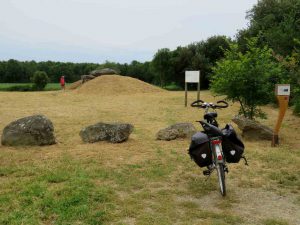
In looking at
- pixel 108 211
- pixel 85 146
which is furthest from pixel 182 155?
pixel 108 211

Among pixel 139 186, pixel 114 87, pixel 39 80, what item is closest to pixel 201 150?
pixel 139 186

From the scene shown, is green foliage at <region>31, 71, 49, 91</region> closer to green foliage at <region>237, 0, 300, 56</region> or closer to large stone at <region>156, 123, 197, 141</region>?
green foliage at <region>237, 0, 300, 56</region>

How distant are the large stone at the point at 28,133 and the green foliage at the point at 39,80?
32.8m

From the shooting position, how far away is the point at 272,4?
1155 inches

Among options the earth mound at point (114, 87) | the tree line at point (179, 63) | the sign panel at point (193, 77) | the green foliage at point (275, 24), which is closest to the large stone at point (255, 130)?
the sign panel at point (193, 77)

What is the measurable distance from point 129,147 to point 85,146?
96cm

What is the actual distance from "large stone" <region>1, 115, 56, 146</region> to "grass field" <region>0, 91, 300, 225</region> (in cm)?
25

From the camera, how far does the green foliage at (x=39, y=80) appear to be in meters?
40.3

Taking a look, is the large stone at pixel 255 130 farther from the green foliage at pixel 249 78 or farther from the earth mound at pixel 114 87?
the earth mound at pixel 114 87

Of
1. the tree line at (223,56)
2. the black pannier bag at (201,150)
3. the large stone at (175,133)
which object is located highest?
the tree line at (223,56)

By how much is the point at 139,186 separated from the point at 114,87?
24.4m

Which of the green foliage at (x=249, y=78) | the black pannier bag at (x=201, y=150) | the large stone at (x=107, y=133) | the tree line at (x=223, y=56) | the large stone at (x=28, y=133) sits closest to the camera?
the black pannier bag at (x=201, y=150)

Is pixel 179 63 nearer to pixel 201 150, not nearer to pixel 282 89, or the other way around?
pixel 282 89

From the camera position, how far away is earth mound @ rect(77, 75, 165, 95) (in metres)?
29.1
